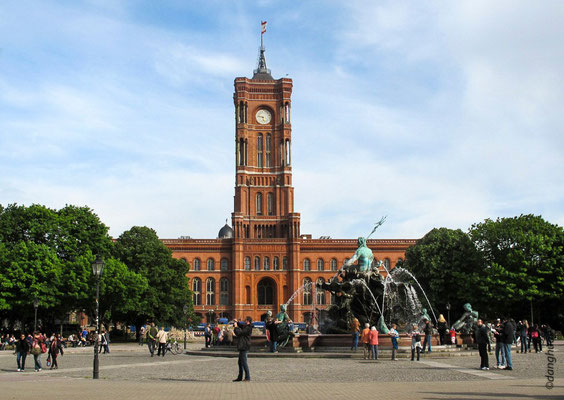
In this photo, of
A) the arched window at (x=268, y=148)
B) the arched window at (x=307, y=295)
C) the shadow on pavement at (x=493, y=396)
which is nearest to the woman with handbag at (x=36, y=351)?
the shadow on pavement at (x=493, y=396)

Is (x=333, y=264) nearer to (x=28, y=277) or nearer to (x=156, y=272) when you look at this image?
(x=156, y=272)

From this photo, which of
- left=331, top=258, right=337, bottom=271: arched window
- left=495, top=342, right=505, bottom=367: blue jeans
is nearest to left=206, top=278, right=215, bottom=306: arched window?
left=331, top=258, right=337, bottom=271: arched window

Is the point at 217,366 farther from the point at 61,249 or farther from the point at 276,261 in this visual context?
the point at 276,261

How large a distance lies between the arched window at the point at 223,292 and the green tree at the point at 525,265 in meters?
53.2

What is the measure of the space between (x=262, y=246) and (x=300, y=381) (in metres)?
81.7

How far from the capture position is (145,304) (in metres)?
56.3

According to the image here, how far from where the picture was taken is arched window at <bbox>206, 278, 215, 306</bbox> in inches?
3880

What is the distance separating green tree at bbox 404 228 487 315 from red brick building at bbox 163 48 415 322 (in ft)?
132

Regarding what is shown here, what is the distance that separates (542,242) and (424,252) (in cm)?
1063

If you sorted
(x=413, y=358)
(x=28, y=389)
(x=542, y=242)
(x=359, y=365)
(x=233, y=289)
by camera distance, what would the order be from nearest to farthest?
1. (x=28, y=389)
2. (x=359, y=365)
3. (x=413, y=358)
4. (x=542, y=242)
5. (x=233, y=289)

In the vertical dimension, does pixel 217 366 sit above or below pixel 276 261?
below

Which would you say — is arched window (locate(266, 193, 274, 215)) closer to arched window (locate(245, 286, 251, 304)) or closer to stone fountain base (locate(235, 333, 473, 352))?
arched window (locate(245, 286, 251, 304))

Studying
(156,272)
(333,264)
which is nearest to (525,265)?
(156,272)

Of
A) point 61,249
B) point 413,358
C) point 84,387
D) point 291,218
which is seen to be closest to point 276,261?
point 291,218
